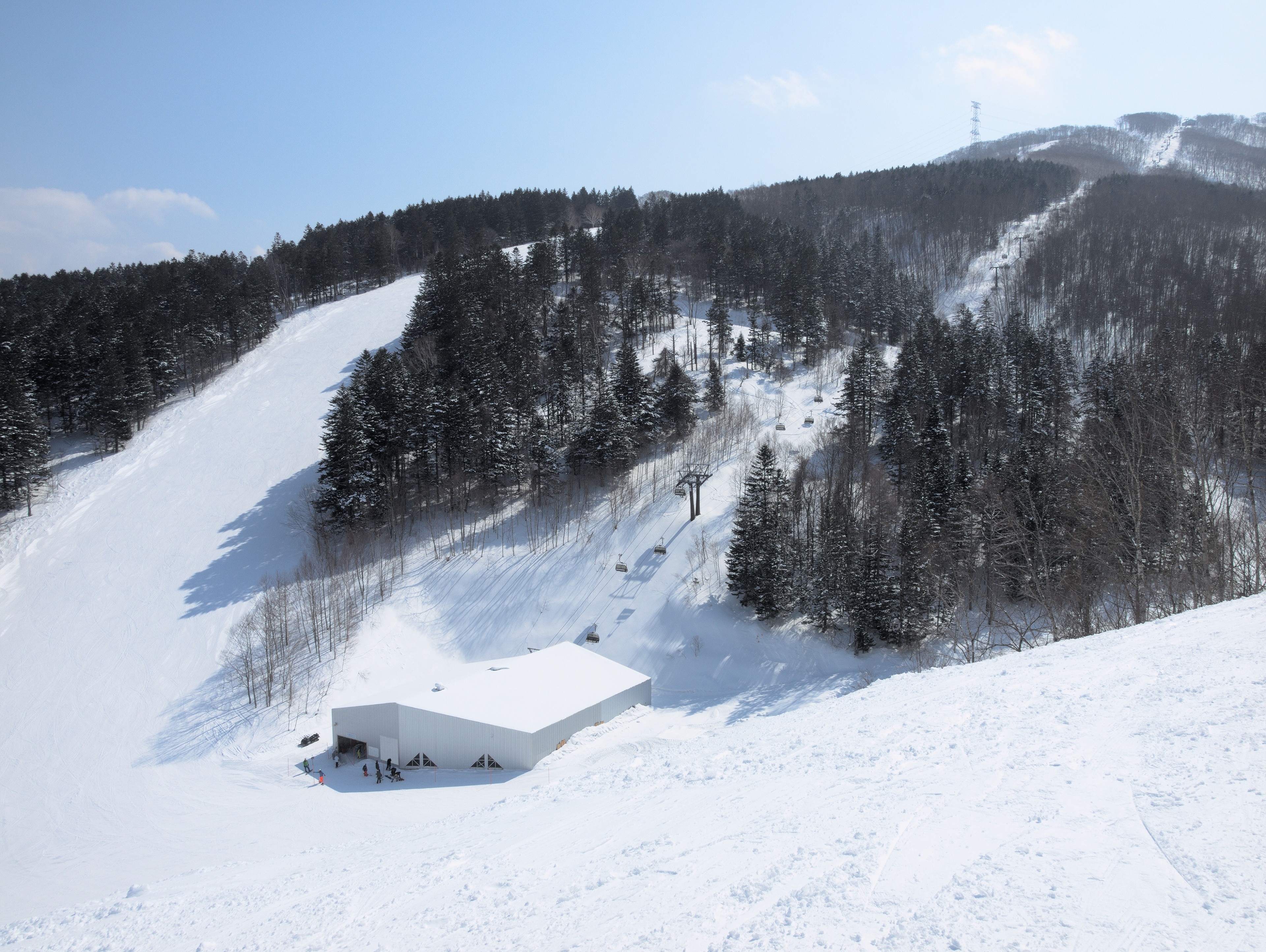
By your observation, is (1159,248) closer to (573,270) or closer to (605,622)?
(573,270)

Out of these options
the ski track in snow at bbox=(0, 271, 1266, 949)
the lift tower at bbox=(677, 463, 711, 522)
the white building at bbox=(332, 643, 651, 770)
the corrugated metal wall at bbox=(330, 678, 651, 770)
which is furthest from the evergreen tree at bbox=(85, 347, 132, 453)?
the lift tower at bbox=(677, 463, 711, 522)

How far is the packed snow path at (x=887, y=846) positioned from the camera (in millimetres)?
4984

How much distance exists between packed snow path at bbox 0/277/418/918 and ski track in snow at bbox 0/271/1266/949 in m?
0.20

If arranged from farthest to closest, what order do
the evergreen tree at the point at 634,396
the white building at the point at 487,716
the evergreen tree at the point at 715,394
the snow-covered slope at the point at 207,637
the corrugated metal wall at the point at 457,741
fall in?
the evergreen tree at the point at 715,394 < the evergreen tree at the point at 634,396 < the white building at the point at 487,716 < the corrugated metal wall at the point at 457,741 < the snow-covered slope at the point at 207,637

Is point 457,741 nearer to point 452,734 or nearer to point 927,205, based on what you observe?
point 452,734

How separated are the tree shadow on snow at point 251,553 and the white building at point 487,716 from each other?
595 inches

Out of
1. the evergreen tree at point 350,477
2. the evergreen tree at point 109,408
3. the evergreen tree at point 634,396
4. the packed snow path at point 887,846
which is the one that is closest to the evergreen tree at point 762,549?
the evergreen tree at point 634,396

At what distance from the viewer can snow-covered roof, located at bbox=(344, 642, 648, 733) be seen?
23.2m

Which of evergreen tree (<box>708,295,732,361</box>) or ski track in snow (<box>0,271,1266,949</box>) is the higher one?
evergreen tree (<box>708,295,732,361</box>)

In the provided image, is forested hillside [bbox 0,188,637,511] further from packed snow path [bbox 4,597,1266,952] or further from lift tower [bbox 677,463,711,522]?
packed snow path [bbox 4,597,1266,952]

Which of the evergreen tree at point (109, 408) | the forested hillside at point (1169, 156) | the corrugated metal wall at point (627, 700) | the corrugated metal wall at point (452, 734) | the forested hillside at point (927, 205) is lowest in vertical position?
the corrugated metal wall at point (627, 700)

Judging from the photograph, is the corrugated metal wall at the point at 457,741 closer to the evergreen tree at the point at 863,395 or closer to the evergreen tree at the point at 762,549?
the evergreen tree at the point at 762,549

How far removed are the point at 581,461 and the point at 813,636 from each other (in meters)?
18.7

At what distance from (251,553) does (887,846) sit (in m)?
41.3
